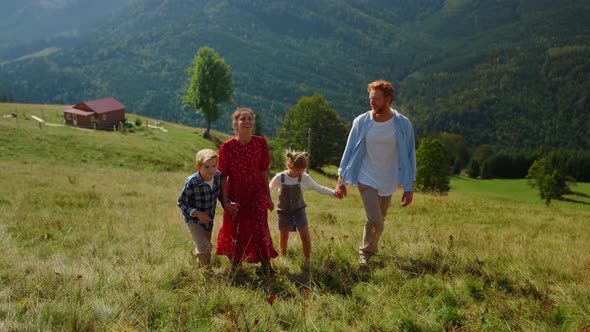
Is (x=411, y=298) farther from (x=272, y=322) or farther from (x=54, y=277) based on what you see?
(x=54, y=277)

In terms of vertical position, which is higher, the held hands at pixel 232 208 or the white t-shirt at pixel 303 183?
the white t-shirt at pixel 303 183

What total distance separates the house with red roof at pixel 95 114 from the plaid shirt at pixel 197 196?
2330 inches

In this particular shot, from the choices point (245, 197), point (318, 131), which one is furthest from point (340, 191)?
point (318, 131)

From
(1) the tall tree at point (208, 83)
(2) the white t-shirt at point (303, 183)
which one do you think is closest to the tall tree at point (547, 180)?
(1) the tall tree at point (208, 83)

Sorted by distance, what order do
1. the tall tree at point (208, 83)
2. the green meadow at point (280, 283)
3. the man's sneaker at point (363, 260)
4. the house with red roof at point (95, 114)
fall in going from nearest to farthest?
the green meadow at point (280, 283) → the man's sneaker at point (363, 260) → the tall tree at point (208, 83) → the house with red roof at point (95, 114)

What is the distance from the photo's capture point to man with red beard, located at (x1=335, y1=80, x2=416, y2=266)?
5.63 meters

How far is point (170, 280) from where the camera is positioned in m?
4.67

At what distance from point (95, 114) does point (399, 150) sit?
61887 mm

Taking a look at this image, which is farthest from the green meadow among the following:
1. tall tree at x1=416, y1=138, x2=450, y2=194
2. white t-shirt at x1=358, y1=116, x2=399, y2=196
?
tall tree at x1=416, y1=138, x2=450, y2=194

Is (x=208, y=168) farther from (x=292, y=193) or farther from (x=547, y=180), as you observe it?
(x=547, y=180)

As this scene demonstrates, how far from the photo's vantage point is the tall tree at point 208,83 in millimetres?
55562

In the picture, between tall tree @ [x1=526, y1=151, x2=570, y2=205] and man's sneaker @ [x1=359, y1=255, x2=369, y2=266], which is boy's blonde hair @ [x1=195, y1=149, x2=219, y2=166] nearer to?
man's sneaker @ [x1=359, y1=255, x2=369, y2=266]

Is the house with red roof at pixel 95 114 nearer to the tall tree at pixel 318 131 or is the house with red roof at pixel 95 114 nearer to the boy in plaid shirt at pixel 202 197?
the tall tree at pixel 318 131

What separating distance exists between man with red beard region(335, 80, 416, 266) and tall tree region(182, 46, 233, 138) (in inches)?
2076
